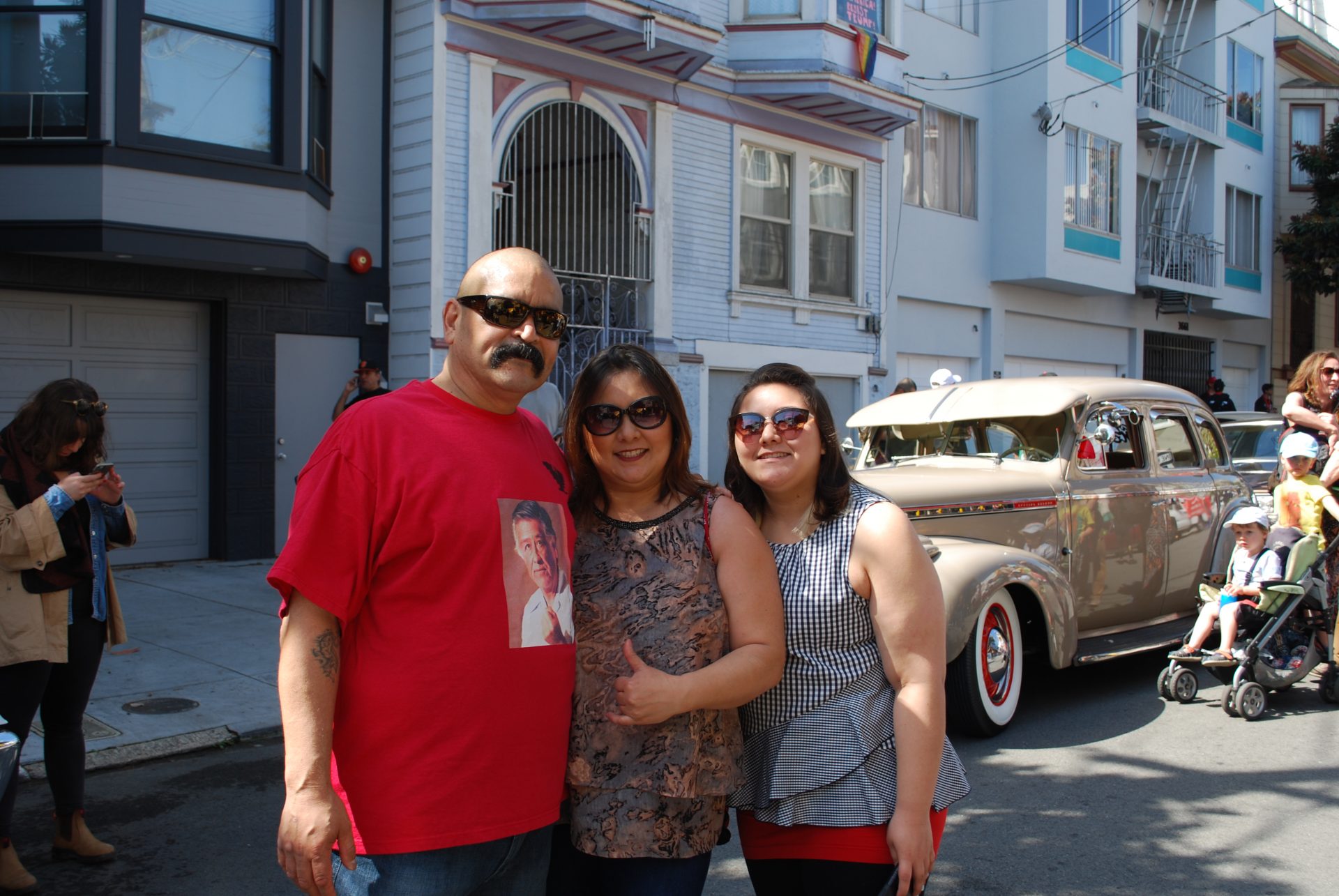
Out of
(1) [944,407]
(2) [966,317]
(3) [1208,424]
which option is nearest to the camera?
(1) [944,407]

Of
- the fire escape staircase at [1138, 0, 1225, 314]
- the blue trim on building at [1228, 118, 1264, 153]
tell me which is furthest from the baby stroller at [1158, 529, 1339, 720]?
the blue trim on building at [1228, 118, 1264, 153]

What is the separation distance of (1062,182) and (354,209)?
1246 cm

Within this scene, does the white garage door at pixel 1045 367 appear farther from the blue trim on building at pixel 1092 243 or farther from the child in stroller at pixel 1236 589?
the child in stroller at pixel 1236 589

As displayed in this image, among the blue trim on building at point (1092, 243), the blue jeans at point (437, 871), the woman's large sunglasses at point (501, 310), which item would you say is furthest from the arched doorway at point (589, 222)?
the blue jeans at point (437, 871)

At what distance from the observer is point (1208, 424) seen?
8.34 meters

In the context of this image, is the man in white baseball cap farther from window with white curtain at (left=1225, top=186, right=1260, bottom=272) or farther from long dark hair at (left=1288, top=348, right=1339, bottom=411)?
window with white curtain at (left=1225, top=186, right=1260, bottom=272)

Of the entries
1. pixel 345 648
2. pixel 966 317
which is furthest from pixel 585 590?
pixel 966 317

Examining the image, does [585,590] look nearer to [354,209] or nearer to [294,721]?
[294,721]

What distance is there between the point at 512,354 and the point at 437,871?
1035 millimetres

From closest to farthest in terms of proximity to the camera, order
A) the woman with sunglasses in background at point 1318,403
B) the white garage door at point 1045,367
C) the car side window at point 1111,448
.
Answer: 1. the car side window at point 1111,448
2. the woman with sunglasses in background at point 1318,403
3. the white garage door at point 1045,367

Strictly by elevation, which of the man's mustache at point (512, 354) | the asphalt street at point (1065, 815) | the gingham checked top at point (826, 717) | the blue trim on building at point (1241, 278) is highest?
the blue trim on building at point (1241, 278)

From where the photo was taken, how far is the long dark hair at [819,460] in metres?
2.54

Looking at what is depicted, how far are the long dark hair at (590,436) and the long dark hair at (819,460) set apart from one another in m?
0.13

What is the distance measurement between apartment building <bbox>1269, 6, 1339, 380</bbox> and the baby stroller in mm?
22096
